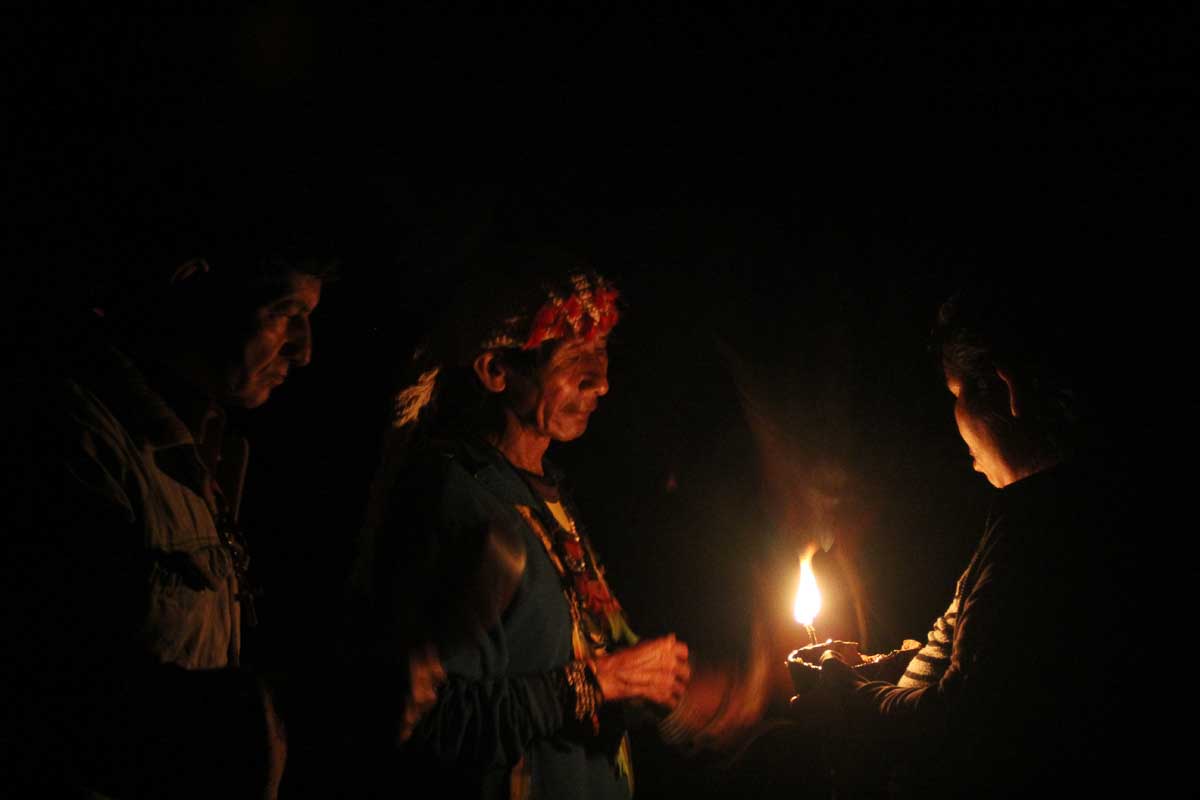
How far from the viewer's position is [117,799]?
1.62 metres

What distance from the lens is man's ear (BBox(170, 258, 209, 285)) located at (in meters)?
2.31

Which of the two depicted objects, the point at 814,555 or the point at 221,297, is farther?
the point at 814,555

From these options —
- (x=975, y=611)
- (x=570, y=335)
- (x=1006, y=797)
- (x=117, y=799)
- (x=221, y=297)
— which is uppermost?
(x=221, y=297)

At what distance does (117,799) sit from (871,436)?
4341mm

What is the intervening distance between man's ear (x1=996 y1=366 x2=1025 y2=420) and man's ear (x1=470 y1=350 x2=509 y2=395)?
1.82 m

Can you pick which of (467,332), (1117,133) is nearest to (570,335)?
(467,332)

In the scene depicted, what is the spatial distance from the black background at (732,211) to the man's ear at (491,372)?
35 centimetres

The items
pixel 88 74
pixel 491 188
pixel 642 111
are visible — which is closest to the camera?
pixel 88 74

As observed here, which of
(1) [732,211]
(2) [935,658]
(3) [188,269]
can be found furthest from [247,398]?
(1) [732,211]

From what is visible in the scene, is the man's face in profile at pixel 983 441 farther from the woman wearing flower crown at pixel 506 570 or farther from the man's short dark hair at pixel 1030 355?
A: the woman wearing flower crown at pixel 506 570

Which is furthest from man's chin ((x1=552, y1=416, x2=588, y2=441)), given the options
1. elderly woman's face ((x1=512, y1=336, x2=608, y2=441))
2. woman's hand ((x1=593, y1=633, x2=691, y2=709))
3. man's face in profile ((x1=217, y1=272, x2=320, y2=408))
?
man's face in profile ((x1=217, y1=272, x2=320, y2=408))

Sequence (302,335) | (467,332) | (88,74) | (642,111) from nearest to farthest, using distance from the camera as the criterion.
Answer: (302,335) → (88,74) → (467,332) → (642,111)

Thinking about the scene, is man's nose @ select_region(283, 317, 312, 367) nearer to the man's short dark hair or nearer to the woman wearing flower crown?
the woman wearing flower crown

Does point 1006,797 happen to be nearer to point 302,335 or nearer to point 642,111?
point 302,335
